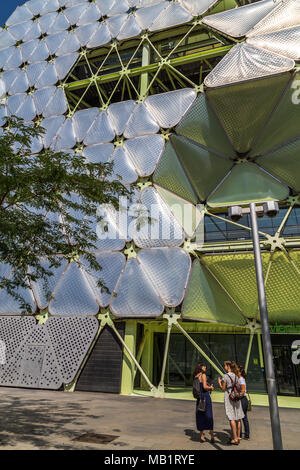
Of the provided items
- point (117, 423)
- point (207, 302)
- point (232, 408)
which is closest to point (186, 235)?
point (207, 302)

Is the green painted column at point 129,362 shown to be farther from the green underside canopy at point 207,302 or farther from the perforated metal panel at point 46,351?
the green underside canopy at point 207,302

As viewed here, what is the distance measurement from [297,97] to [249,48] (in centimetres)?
337

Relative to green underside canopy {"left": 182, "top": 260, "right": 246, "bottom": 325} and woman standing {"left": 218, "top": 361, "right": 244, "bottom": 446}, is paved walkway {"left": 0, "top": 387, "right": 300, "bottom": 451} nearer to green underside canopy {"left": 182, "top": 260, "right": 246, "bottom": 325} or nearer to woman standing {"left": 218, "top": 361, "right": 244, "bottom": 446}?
woman standing {"left": 218, "top": 361, "right": 244, "bottom": 446}

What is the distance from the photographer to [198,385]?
5.87 m

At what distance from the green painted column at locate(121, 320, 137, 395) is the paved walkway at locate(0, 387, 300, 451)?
840 mm

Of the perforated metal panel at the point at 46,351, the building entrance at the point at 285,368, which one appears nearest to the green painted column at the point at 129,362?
the perforated metal panel at the point at 46,351

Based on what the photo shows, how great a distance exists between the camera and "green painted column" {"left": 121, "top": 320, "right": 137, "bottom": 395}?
38.0ft

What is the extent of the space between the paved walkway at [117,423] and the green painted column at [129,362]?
0.84 m

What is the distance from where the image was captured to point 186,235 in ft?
41.7

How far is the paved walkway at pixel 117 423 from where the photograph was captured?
17.9 ft

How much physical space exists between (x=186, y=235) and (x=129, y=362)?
539 cm

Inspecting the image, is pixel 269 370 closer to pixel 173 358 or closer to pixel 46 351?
pixel 46 351

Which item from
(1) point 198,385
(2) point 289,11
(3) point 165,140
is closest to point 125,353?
(1) point 198,385
